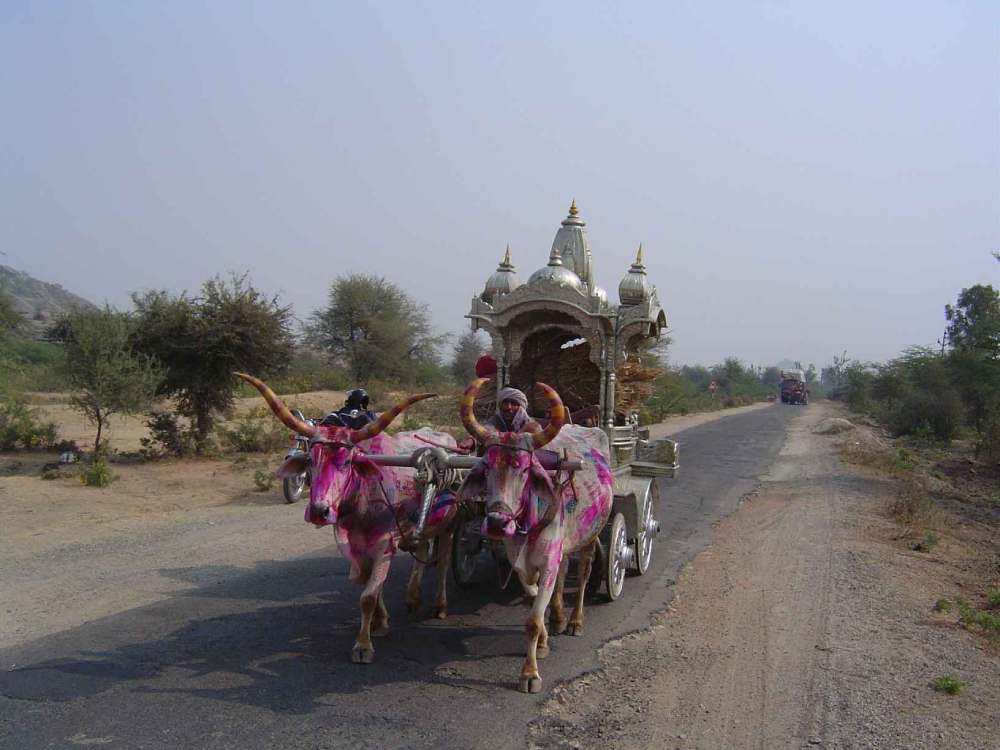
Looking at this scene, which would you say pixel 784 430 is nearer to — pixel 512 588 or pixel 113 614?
pixel 512 588

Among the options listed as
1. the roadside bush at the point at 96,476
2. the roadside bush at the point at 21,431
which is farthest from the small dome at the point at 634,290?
the roadside bush at the point at 21,431

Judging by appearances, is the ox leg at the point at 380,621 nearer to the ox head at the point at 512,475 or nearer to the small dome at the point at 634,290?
the ox head at the point at 512,475

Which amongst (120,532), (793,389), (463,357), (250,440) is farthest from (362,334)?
(793,389)

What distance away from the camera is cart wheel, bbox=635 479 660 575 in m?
8.29

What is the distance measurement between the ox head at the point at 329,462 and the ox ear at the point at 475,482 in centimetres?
61

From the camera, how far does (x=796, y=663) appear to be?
19.3 feet

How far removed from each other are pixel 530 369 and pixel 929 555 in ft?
18.6

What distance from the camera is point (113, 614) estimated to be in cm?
652

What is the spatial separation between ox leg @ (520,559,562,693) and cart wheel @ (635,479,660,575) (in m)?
2.61

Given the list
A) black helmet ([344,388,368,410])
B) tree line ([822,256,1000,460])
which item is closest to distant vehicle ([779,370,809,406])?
tree line ([822,256,1000,460])

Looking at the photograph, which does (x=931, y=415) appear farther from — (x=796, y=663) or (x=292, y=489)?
(x=796, y=663)

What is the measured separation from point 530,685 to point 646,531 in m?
3.76

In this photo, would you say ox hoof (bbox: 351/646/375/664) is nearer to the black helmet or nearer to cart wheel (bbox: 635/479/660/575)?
the black helmet

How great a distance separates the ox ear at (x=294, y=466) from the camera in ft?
18.0
